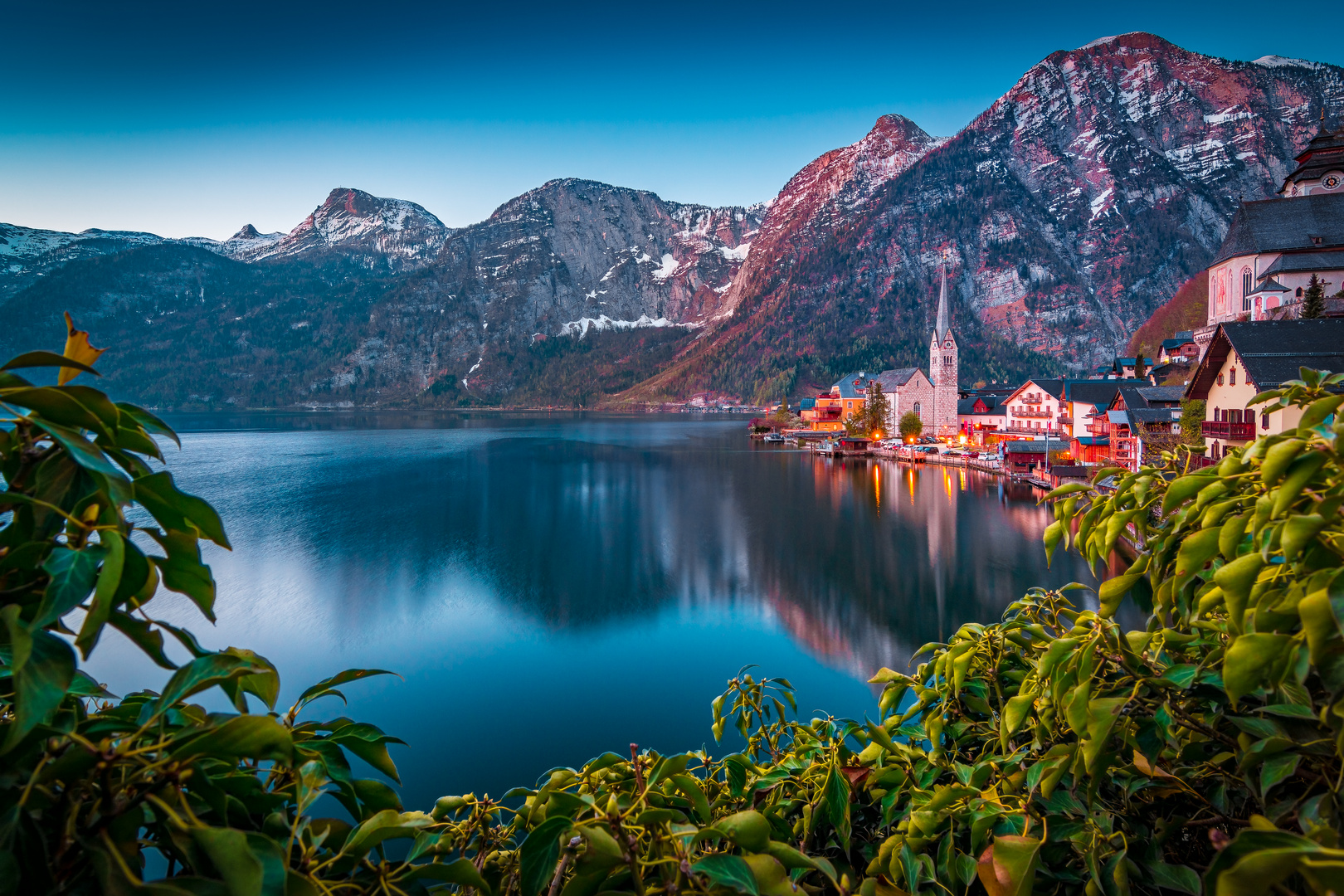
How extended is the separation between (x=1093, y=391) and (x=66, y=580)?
56813mm

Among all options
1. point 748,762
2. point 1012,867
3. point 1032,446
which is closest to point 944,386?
point 1032,446

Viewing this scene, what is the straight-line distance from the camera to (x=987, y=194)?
18600 cm

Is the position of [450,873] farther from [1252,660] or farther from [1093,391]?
[1093,391]

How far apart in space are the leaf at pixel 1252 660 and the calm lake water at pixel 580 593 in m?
1.34

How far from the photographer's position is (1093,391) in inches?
1858

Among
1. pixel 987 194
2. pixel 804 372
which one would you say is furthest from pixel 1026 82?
pixel 804 372

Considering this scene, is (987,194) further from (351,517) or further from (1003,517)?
(351,517)

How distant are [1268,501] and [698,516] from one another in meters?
35.1

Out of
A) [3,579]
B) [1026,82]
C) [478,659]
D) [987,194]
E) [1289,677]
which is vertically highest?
[1026,82]

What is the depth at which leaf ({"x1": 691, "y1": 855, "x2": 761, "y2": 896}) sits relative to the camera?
971 mm

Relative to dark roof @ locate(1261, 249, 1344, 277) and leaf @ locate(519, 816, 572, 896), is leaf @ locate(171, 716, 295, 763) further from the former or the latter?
dark roof @ locate(1261, 249, 1344, 277)

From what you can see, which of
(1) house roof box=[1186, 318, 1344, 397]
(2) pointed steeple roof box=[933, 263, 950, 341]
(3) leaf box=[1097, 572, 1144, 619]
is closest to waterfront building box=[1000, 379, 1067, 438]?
(2) pointed steeple roof box=[933, 263, 950, 341]

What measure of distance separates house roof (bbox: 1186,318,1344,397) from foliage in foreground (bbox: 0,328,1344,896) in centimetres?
2157

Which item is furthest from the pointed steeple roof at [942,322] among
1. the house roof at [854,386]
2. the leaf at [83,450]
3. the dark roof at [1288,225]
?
the leaf at [83,450]
